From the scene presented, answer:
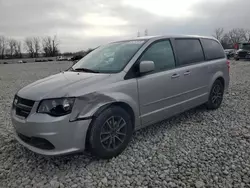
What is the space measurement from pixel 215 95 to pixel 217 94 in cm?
10

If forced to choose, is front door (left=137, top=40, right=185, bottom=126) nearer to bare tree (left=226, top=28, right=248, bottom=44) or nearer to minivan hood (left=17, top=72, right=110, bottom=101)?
minivan hood (left=17, top=72, right=110, bottom=101)

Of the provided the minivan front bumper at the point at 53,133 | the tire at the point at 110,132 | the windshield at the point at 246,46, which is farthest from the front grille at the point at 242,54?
the minivan front bumper at the point at 53,133

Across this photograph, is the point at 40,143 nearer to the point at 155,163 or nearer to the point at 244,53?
the point at 155,163

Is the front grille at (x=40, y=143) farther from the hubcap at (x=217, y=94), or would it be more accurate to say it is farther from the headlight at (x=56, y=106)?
the hubcap at (x=217, y=94)

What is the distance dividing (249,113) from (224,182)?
2793 millimetres

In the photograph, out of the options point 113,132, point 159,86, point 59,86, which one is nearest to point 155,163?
point 113,132

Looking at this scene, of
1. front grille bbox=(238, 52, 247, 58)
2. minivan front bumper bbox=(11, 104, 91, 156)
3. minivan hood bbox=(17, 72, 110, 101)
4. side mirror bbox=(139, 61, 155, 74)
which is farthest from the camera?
front grille bbox=(238, 52, 247, 58)

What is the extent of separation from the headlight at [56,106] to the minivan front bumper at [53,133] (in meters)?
0.05

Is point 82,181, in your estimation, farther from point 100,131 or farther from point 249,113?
point 249,113

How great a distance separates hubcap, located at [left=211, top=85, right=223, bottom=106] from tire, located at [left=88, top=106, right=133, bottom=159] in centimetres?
250

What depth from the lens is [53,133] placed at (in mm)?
2477

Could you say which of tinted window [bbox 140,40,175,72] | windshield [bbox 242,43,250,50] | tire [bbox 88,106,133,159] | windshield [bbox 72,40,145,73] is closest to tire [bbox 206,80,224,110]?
tinted window [bbox 140,40,175,72]

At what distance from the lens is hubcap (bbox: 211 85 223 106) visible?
477cm

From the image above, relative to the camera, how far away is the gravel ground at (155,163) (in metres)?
2.48
